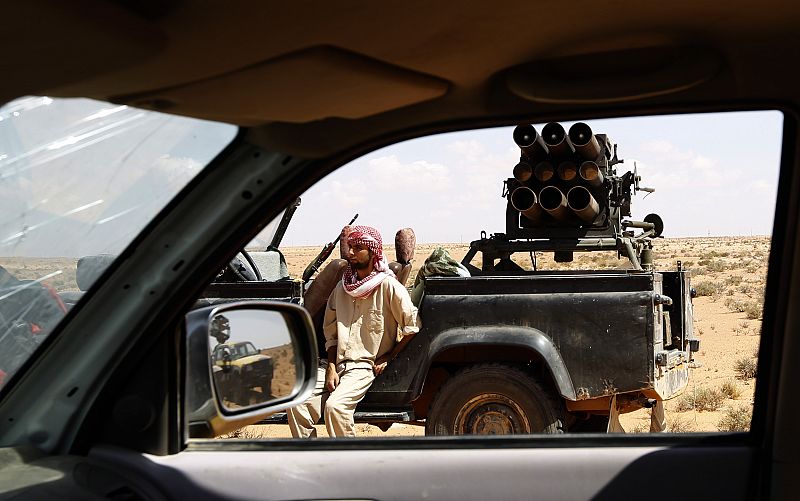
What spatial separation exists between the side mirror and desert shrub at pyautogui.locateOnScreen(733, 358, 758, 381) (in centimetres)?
1306

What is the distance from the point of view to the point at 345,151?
202 centimetres

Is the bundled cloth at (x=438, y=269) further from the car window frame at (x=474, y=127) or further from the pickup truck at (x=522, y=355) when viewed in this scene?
the car window frame at (x=474, y=127)

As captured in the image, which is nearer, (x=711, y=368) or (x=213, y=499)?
(x=213, y=499)

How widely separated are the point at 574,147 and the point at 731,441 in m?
5.97

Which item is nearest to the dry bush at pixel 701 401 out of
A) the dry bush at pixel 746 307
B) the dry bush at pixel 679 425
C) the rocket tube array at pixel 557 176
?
the dry bush at pixel 679 425

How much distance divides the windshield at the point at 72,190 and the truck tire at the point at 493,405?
4652 millimetres

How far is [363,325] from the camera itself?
639cm

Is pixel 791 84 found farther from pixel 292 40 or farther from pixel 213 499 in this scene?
pixel 213 499

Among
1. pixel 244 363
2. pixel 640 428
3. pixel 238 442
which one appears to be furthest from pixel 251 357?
pixel 640 428

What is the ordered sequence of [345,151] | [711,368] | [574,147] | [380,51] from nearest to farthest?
[380,51] → [345,151] → [574,147] → [711,368]

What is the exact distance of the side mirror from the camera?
1926mm

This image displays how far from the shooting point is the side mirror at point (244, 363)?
193 cm

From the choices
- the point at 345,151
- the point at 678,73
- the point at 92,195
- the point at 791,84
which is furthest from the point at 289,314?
the point at 791,84

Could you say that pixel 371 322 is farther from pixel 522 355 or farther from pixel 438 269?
pixel 522 355
